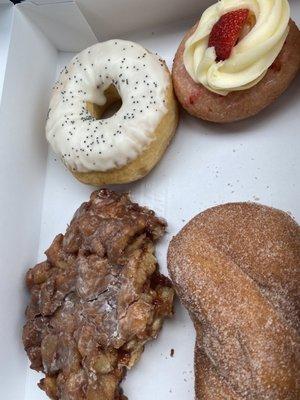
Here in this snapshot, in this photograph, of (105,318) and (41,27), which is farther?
(41,27)

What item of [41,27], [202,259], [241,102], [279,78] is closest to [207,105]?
[241,102]

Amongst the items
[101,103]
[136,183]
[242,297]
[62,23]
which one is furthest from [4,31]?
[242,297]

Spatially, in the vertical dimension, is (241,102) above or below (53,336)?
above

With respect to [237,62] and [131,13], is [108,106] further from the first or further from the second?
[237,62]

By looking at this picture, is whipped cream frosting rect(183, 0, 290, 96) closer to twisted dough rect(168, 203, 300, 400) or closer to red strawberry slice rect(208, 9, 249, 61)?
red strawberry slice rect(208, 9, 249, 61)

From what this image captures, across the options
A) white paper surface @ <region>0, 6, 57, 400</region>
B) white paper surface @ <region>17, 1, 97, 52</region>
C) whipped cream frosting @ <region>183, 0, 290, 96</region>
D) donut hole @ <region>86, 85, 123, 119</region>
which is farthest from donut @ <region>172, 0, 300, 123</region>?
white paper surface @ <region>0, 6, 57, 400</region>

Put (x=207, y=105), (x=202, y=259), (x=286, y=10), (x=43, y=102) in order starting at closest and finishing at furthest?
(x=202, y=259) → (x=286, y=10) → (x=207, y=105) → (x=43, y=102)

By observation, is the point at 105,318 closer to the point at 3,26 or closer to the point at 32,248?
the point at 32,248
